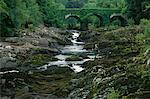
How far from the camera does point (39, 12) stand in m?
70.8

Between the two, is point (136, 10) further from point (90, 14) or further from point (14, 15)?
point (14, 15)

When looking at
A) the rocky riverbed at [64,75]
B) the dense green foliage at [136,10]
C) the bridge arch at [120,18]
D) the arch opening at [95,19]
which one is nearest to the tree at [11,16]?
the rocky riverbed at [64,75]

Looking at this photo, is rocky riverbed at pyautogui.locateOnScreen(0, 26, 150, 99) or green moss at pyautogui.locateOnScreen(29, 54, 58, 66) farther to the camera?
green moss at pyautogui.locateOnScreen(29, 54, 58, 66)

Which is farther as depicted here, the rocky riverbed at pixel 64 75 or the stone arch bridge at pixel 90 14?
the stone arch bridge at pixel 90 14

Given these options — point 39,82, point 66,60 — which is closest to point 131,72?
point 39,82

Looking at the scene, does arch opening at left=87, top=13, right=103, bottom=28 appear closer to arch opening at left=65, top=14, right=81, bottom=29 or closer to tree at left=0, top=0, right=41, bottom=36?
arch opening at left=65, top=14, right=81, bottom=29

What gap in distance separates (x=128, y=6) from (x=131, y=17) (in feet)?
8.04

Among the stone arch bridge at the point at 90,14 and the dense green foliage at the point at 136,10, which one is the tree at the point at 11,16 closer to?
the dense green foliage at the point at 136,10

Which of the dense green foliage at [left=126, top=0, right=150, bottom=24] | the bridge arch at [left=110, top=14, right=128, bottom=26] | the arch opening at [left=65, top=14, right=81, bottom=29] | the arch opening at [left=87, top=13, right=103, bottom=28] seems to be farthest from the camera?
the arch opening at [left=65, top=14, right=81, bottom=29]

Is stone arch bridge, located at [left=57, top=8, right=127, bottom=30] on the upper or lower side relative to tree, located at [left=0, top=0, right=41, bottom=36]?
lower

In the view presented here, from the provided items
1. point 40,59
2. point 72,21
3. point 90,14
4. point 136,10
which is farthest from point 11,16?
point 72,21

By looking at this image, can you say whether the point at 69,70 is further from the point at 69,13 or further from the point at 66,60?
the point at 69,13

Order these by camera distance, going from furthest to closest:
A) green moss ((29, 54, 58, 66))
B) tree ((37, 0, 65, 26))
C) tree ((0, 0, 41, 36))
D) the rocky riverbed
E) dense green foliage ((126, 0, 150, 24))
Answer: tree ((37, 0, 65, 26)) < dense green foliage ((126, 0, 150, 24)) < tree ((0, 0, 41, 36)) < green moss ((29, 54, 58, 66)) < the rocky riverbed

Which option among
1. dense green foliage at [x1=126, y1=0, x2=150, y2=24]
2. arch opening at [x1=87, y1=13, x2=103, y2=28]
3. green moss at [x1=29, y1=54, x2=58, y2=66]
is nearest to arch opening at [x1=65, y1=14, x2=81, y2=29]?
arch opening at [x1=87, y1=13, x2=103, y2=28]
